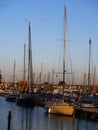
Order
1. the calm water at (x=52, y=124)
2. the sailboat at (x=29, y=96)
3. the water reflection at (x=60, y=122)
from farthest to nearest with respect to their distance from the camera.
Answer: the sailboat at (x=29, y=96)
the water reflection at (x=60, y=122)
the calm water at (x=52, y=124)

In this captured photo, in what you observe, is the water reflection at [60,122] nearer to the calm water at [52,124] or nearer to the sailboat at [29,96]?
the calm water at [52,124]

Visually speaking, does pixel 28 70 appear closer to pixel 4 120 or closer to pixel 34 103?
pixel 34 103

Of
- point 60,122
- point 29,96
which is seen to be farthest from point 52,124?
point 29,96

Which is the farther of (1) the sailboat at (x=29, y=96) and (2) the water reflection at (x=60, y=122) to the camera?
(1) the sailboat at (x=29, y=96)

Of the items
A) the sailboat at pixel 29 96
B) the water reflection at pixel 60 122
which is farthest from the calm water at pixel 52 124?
the sailboat at pixel 29 96

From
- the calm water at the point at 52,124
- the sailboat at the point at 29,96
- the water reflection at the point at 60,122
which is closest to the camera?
the calm water at the point at 52,124

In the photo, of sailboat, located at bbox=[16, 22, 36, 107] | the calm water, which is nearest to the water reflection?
the calm water

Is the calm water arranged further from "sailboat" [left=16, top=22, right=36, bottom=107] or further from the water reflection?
"sailboat" [left=16, top=22, right=36, bottom=107]

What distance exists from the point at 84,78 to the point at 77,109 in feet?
78.9

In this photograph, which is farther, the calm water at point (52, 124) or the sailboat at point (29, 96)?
the sailboat at point (29, 96)

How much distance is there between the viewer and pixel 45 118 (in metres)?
43.7

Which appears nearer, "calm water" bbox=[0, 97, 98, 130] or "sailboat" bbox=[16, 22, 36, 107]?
"calm water" bbox=[0, 97, 98, 130]

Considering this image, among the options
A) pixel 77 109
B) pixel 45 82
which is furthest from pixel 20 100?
pixel 45 82

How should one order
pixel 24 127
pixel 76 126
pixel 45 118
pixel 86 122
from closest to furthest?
pixel 24 127 → pixel 76 126 → pixel 86 122 → pixel 45 118
